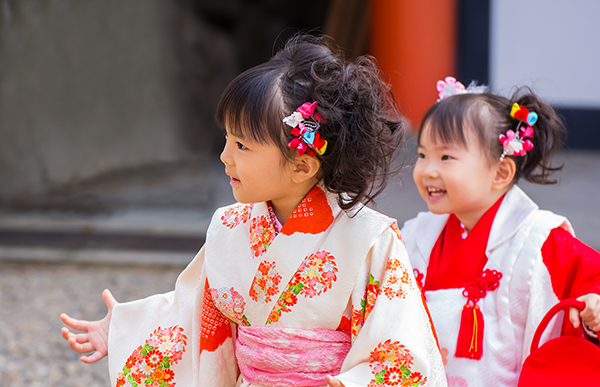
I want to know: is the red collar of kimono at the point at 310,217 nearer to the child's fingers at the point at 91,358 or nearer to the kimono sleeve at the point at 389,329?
the kimono sleeve at the point at 389,329

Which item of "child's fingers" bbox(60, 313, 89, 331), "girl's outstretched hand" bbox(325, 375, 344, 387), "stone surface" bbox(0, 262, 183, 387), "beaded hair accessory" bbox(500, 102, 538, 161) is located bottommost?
"stone surface" bbox(0, 262, 183, 387)

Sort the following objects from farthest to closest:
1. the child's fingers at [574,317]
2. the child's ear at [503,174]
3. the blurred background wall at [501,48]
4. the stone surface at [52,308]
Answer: the blurred background wall at [501,48] → the stone surface at [52,308] → the child's ear at [503,174] → the child's fingers at [574,317]

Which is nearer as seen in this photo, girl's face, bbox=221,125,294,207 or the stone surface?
girl's face, bbox=221,125,294,207

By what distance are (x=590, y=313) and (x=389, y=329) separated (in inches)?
18.9

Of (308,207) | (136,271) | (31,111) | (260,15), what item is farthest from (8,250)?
(260,15)

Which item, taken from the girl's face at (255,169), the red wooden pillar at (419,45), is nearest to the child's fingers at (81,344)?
the girl's face at (255,169)

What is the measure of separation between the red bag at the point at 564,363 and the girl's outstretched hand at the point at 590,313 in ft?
0.05

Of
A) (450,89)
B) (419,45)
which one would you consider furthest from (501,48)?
(450,89)

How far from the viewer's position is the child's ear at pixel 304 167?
1244mm

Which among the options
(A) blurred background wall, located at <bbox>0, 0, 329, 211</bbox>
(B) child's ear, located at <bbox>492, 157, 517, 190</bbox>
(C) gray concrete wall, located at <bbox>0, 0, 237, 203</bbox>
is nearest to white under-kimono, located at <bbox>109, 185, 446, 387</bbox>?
(B) child's ear, located at <bbox>492, 157, 517, 190</bbox>

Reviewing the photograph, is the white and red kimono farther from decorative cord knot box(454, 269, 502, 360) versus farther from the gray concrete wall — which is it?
the gray concrete wall

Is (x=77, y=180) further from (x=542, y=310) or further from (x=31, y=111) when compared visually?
(x=542, y=310)

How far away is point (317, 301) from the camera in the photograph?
122 centimetres

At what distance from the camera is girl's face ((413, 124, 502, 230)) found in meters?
1.59
